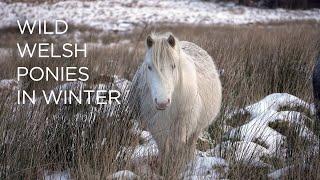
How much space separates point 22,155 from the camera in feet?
8.41

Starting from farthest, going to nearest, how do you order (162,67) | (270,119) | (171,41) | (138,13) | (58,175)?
(138,13) < (270,119) < (171,41) < (162,67) < (58,175)

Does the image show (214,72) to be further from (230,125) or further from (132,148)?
(132,148)

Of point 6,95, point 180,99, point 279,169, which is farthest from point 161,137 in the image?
point 6,95

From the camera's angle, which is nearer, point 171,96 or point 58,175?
point 58,175

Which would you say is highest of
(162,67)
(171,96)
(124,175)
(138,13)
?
(162,67)

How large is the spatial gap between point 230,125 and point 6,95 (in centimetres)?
184

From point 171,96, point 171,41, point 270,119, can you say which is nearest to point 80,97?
point 171,96

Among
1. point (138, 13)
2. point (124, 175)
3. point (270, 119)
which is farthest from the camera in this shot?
point (138, 13)

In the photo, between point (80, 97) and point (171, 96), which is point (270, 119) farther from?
point (80, 97)

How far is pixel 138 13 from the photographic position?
1925 cm

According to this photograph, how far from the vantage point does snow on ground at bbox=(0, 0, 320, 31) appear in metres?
16.7

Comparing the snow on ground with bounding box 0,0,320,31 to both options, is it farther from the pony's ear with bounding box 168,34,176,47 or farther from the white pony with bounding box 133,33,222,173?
the pony's ear with bounding box 168,34,176,47

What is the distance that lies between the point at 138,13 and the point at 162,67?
1668cm

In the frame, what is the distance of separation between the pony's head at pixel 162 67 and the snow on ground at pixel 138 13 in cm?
1222
